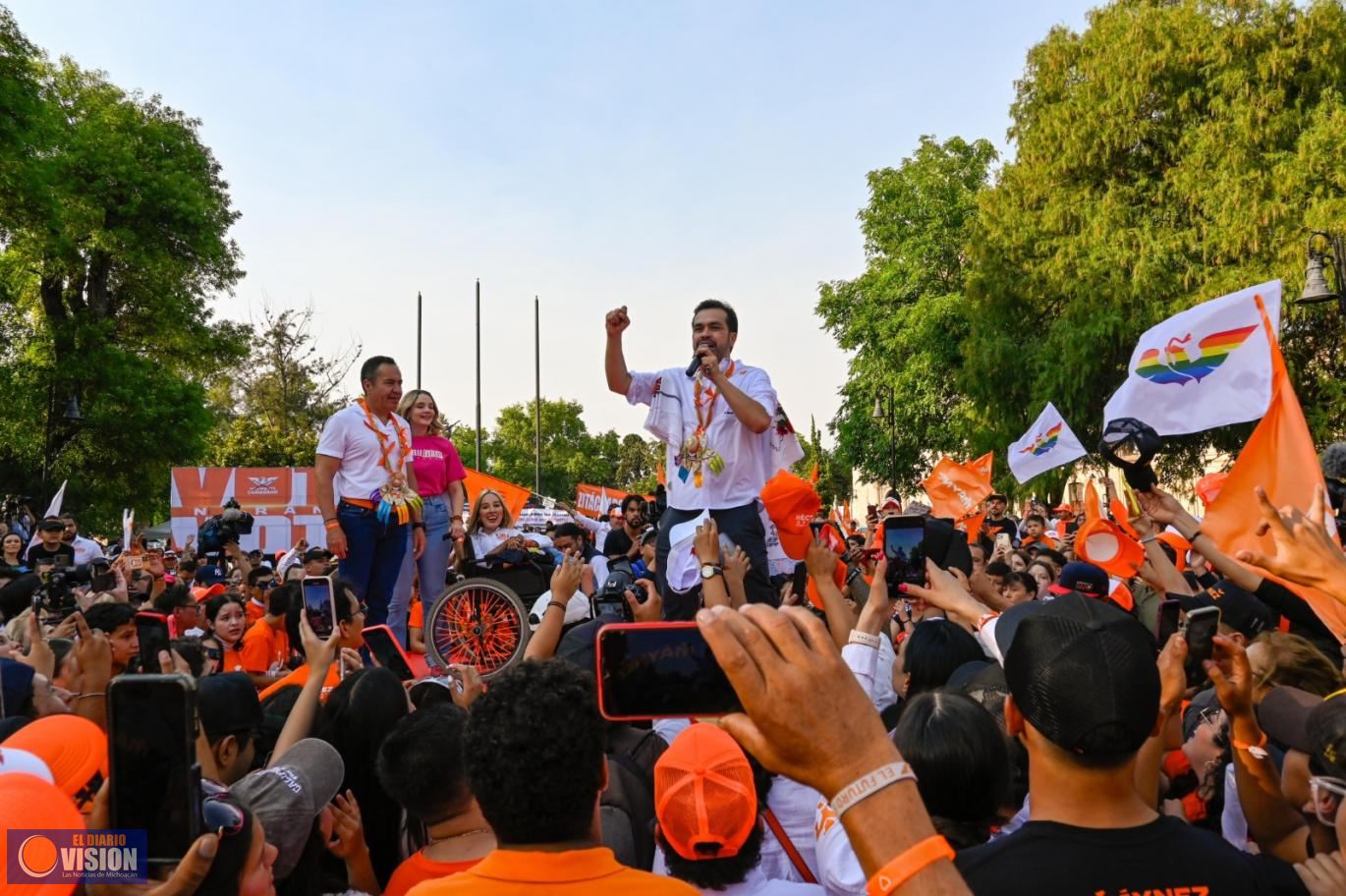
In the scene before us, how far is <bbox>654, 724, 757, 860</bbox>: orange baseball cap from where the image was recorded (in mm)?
2584

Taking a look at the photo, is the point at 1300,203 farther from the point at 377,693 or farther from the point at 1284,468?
the point at 377,693

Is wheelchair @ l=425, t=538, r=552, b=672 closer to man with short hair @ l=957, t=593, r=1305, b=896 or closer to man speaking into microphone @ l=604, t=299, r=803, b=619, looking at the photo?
man speaking into microphone @ l=604, t=299, r=803, b=619

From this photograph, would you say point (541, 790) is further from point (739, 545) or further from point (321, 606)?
point (739, 545)

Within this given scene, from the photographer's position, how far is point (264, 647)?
7.17 meters

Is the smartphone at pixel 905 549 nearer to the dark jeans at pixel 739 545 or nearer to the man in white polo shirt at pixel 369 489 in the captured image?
the dark jeans at pixel 739 545

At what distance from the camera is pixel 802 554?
595cm

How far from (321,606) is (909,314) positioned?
33078mm

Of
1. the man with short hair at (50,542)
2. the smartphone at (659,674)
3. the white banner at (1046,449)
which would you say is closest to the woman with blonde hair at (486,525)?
the man with short hair at (50,542)

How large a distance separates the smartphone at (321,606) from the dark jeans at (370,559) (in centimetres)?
230

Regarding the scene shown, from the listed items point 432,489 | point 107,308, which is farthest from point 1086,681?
point 107,308

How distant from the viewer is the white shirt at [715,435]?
19.0 ft

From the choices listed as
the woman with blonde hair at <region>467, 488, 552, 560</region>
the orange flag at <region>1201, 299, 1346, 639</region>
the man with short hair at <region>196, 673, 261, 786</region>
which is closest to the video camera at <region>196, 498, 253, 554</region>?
the woman with blonde hair at <region>467, 488, 552, 560</region>

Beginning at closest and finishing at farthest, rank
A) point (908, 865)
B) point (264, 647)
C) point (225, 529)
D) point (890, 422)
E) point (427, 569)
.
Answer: point (908, 865) < point (264, 647) < point (427, 569) < point (225, 529) < point (890, 422)

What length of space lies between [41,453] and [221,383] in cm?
2319
